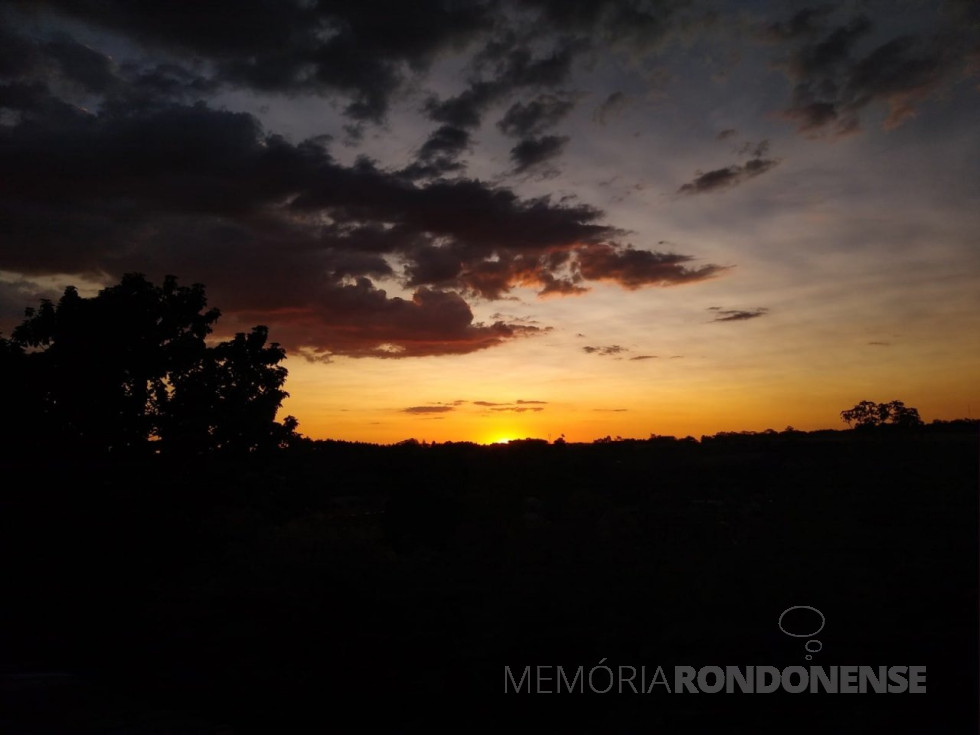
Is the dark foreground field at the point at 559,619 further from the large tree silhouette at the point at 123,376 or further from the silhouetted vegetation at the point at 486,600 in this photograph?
the large tree silhouette at the point at 123,376

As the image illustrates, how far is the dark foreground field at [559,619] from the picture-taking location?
5316 mm

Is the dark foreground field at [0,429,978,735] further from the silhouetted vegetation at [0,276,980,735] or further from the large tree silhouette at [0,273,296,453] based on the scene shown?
the large tree silhouette at [0,273,296,453]

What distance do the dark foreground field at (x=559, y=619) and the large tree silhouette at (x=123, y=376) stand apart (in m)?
5.80

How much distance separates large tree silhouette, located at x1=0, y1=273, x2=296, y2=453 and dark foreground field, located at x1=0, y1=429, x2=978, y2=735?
5798 millimetres

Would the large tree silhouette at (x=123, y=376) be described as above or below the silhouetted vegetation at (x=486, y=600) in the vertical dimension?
above

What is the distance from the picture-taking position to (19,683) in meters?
9.59

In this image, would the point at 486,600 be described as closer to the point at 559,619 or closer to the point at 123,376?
the point at 559,619

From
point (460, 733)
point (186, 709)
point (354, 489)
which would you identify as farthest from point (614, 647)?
point (354, 489)

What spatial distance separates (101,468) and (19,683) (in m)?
6.90

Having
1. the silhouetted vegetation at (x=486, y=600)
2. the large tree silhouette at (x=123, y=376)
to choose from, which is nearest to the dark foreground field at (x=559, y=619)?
the silhouetted vegetation at (x=486, y=600)

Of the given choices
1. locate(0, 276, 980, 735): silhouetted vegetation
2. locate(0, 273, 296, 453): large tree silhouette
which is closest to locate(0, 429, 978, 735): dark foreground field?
locate(0, 276, 980, 735): silhouetted vegetation

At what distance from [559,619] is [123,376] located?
1583cm

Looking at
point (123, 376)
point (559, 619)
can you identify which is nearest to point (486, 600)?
point (559, 619)

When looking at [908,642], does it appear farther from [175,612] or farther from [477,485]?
[477,485]
